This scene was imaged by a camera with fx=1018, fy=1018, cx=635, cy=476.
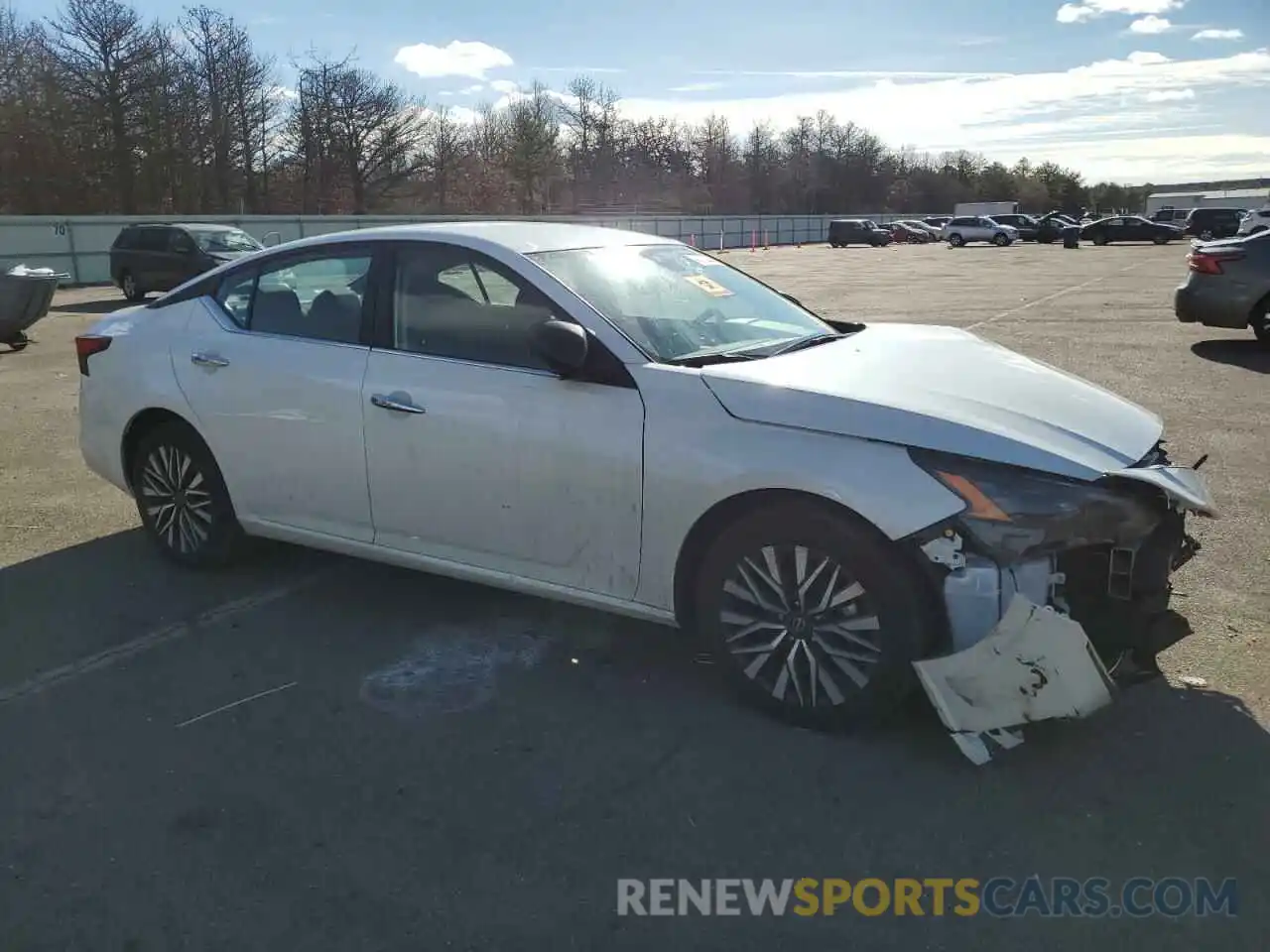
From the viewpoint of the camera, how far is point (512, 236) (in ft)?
14.0

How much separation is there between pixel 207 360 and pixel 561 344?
2.09 metres

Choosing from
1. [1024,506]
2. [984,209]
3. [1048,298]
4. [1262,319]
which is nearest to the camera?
[1024,506]

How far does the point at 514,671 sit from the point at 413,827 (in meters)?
1.02

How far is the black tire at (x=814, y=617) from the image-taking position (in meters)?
3.14

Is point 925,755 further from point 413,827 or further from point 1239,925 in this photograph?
point 413,827

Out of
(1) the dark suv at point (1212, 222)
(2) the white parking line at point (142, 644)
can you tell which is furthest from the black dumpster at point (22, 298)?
(1) the dark suv at point (1212, 222)

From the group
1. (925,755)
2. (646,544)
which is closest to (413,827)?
(646,544)

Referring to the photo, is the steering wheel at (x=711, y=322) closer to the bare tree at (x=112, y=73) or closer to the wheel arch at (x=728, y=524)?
the wheel arch at (x=728, y=524)

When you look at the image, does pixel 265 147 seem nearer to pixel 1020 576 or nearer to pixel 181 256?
pixel 181 256

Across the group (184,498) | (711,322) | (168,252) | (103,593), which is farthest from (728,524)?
(168,252)

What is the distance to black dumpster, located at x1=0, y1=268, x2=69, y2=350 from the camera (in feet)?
43.0

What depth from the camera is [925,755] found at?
3.25 metres

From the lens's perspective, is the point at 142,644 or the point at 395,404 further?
the point at 142,644

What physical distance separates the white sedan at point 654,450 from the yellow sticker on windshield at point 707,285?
0.03 ft
